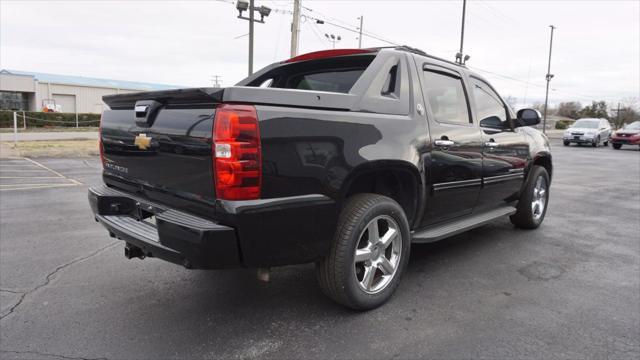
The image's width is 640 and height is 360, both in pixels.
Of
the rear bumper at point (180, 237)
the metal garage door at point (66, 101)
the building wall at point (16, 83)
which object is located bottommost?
the rear bumper at point (180, 237)

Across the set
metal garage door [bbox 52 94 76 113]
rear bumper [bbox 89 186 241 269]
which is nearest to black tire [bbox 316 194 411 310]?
rear bumper [bbox 89 186 241 269]

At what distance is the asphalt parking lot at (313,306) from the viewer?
8.84 ft

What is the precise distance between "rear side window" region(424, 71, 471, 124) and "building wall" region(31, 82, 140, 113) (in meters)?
39.9

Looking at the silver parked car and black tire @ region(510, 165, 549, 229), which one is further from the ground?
the silver parked car

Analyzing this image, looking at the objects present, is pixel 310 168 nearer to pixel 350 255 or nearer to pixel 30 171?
pixel 350 255

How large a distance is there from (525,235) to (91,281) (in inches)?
183

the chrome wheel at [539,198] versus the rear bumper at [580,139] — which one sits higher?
the rear bumper at [580,139]

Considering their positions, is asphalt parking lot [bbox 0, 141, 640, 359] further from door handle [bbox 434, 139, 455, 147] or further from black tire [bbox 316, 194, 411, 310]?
door handle [bbox 434, 139, 455, 147]

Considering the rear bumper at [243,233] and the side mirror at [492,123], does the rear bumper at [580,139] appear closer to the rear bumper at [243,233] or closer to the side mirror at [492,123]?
the side mirror at [492,123]

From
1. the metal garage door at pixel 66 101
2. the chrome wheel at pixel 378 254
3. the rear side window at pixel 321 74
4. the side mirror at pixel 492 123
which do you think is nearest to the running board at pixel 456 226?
the chrome wheel at pixel 378 254

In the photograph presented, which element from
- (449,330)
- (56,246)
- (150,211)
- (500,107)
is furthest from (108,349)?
(500,107)

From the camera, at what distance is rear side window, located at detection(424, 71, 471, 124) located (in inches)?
149

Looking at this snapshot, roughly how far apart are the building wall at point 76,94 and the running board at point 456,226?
131 feet

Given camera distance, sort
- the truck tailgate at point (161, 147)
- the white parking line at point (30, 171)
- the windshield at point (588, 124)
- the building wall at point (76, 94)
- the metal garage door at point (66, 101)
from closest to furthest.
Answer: the truck tailgate at point (161, 147) → the white parking line at point (30, 171) → the windshield at point (588, 124) → the building wall at point (76, 94) → the metal garage door at point (66, 101)
